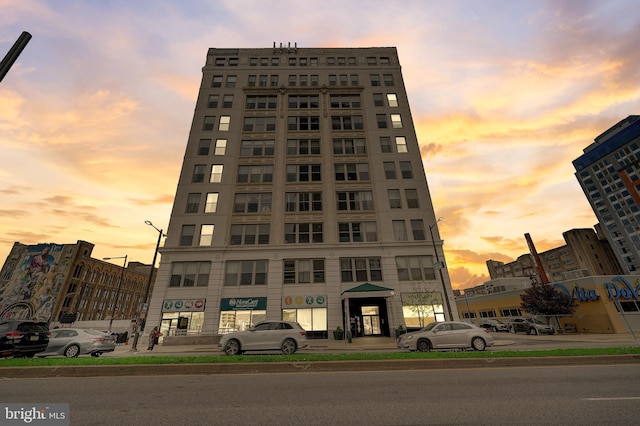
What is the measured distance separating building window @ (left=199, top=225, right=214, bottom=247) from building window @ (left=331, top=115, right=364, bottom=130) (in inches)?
768

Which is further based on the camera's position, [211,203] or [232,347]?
[211,203]

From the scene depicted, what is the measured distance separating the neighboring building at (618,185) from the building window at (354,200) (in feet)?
342

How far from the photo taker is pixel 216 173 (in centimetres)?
3234

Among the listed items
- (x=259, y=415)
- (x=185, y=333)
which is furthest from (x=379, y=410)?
(x=185, y=333)

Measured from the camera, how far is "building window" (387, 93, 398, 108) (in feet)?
123

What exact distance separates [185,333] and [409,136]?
3246cm

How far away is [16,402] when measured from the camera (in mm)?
5922

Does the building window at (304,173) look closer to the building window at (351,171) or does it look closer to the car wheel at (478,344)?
the building window at (351,171)

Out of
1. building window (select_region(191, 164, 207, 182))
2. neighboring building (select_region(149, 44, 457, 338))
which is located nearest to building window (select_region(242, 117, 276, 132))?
neighboring building (select_region(149, 44, 457, 338))

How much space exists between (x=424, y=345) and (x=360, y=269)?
13.8 metres

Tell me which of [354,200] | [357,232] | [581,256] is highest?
[581,256]

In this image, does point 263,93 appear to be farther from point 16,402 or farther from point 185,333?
point 16,402

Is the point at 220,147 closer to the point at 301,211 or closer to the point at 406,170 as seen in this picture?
the point at 301,211

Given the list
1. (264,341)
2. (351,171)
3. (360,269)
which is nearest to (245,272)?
(360,269)
